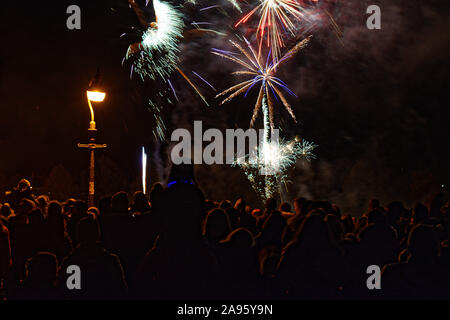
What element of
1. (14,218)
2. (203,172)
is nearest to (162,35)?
(14,218)

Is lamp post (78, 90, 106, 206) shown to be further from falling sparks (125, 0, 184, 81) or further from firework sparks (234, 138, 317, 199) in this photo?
firework sparks (234, 138, 317, 199)

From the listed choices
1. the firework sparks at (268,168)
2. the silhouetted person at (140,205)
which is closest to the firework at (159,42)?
the silhouetted person at (140,205)

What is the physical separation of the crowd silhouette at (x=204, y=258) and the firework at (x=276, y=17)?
11546 mm

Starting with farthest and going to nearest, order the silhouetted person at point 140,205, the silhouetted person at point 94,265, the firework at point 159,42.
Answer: the firework at point 159,42
the silhouetted person at point 140,205
the silhouetted person at point 94,265

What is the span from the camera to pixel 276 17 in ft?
56.6

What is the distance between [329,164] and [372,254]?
4586cm

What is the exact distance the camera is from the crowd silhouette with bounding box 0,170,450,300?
5.28 meters

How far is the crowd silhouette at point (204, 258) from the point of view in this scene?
5277mm

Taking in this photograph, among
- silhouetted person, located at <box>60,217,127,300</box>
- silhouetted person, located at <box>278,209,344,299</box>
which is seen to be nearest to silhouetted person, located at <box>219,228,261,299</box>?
silhouetted person, located at <box>278,209,344,299</box>

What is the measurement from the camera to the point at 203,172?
45031mm

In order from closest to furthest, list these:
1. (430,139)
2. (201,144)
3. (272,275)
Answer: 1. (272,275)
2. (201,144)
3. (430,139)

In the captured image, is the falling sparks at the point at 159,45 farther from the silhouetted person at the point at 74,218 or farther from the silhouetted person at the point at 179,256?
the silhouetted person at the point at 179,256

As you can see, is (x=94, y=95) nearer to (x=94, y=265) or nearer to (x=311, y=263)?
(x=94, y=265)

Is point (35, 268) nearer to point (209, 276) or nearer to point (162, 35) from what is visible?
point (209, 276)
